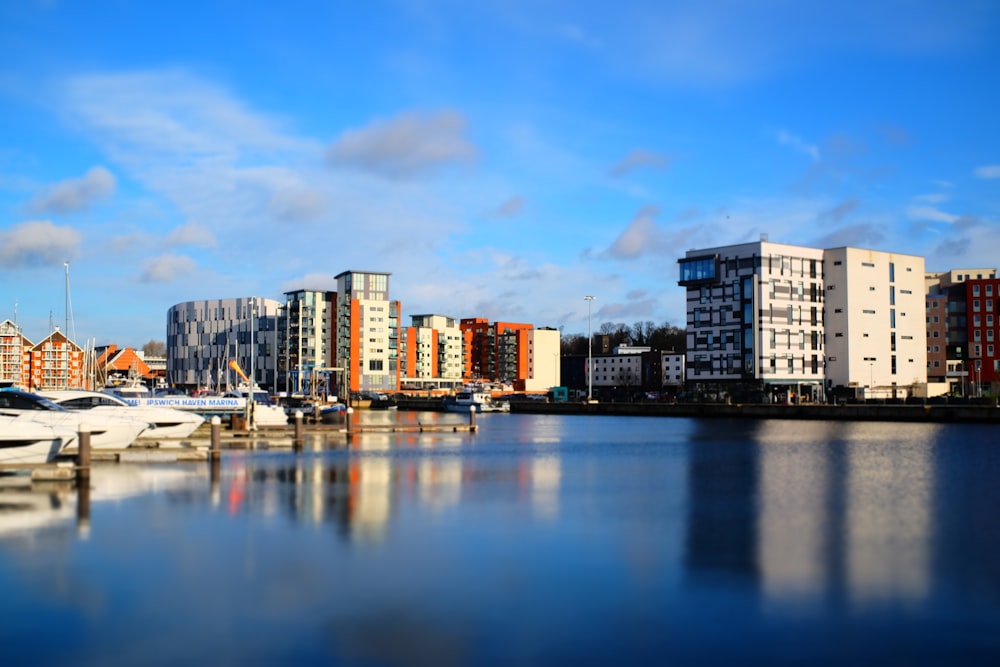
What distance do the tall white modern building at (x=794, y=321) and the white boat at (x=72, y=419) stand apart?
87.0 m

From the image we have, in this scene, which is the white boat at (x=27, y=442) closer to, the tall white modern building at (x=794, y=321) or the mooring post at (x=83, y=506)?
the mooring post at (x=83, y=506)

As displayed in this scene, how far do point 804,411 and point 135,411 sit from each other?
70253 mm

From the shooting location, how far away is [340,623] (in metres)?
13.5

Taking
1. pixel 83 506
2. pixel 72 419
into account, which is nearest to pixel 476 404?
pixel 72 419

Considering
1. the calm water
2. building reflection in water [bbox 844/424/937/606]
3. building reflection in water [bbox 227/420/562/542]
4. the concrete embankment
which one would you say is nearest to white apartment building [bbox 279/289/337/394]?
the concrete embankment

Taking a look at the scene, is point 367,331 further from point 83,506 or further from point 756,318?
point 83,506

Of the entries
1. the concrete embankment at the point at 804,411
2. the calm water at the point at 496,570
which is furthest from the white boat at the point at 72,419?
the concrete embankment at the point at 804,411

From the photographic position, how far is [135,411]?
151 feet

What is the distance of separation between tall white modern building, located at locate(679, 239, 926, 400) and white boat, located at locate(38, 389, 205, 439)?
80.0 metres

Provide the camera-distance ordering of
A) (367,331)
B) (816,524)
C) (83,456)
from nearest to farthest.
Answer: (816,524) < (83,456) < (367,331)

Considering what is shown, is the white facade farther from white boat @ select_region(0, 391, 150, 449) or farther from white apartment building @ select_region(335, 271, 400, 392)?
white boat @ select_region(0, 391, 150, 449)

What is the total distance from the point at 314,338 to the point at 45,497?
539 feet

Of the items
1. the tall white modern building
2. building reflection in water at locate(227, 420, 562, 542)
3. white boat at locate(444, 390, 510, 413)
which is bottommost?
white boat at locate(444, 390, 510, 413)

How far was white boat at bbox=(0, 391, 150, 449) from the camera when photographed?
36375 millimetres
